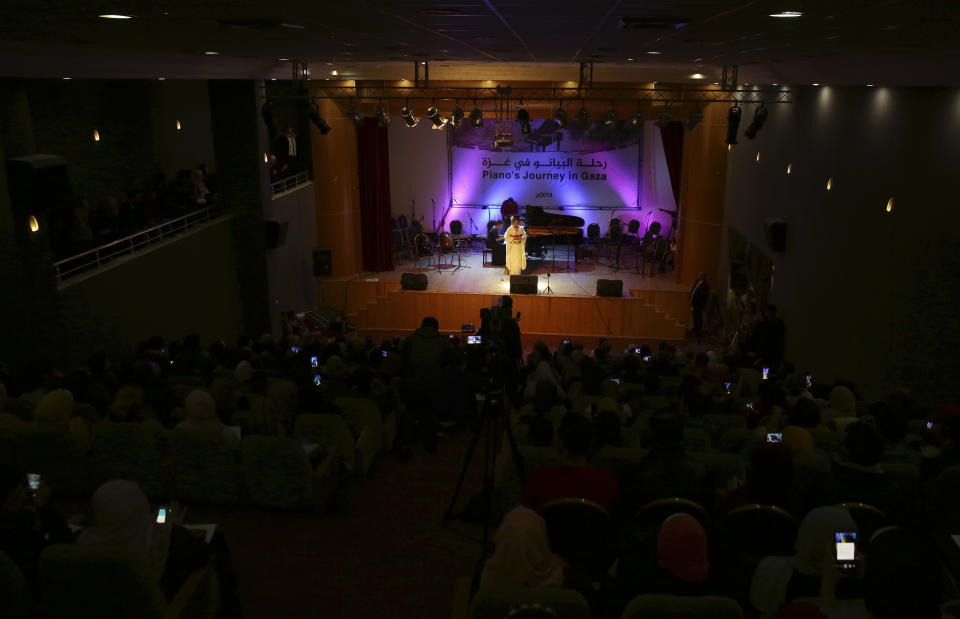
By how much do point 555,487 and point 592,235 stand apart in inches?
562

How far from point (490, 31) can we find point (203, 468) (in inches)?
131

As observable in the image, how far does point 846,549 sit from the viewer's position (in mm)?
2861

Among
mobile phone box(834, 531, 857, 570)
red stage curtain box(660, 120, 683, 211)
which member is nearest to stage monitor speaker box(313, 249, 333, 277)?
red stage curtain box(660, 120, 683, 211)

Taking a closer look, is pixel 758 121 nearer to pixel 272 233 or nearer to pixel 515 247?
pixel 515 247

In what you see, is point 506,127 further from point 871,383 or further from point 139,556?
point 139,556

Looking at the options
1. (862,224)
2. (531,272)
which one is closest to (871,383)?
(862,224)

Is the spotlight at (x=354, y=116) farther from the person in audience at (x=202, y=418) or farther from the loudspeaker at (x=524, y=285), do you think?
the person in audience at (x=202, y=418)

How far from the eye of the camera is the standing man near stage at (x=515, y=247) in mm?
14805

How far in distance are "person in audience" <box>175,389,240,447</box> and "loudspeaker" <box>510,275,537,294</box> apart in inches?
355

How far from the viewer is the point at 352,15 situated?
3.65 m

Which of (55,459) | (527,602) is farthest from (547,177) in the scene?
(527,602)

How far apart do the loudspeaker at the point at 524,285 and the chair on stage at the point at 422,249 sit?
339cm

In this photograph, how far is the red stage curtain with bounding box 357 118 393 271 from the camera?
50.3ft

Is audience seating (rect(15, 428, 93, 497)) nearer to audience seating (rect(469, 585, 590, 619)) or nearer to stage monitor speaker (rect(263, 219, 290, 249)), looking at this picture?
audience seating (rect(469, 585, 590, 619))
